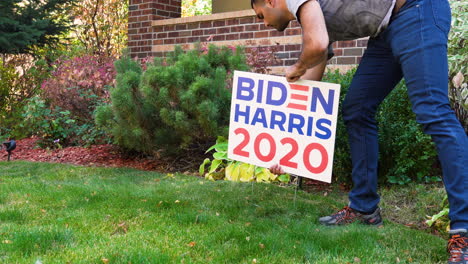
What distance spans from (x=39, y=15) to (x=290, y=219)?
743 cm

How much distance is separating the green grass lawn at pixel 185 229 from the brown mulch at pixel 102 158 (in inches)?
51.4

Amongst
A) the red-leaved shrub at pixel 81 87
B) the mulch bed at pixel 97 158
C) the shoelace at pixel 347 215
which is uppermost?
the red-leaved shrub at pixel 81 87

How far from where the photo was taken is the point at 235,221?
3449mm

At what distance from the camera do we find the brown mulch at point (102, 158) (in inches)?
233

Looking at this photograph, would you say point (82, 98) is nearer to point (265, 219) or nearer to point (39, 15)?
point (39, 15)

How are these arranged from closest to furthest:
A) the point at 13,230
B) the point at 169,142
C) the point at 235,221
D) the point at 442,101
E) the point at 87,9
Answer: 1. the point at 442,101
2. the point at 13,230
3. the point at 235,221
4. the point at 169,142
5. the point at 87,9

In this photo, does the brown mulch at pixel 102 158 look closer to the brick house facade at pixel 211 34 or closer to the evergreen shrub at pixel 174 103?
the evergreen shrub at pixel 174 103

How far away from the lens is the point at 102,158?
6.39 meters

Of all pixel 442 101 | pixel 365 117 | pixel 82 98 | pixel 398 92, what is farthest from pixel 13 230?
pixel 82 98

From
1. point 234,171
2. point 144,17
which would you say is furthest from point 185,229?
point 144,17

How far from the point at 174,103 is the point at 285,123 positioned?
231cm

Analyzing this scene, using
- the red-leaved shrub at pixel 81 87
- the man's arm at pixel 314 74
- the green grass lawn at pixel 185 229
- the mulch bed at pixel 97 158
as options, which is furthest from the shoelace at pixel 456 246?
the red-leaved shrub at pixel 81 87

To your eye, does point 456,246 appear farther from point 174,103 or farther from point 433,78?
point 174,103

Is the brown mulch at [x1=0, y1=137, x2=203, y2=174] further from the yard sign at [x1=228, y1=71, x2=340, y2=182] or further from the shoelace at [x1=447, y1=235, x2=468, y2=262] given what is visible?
the shoelace at [x1=447, y1=235, x2=468, y2=262]
